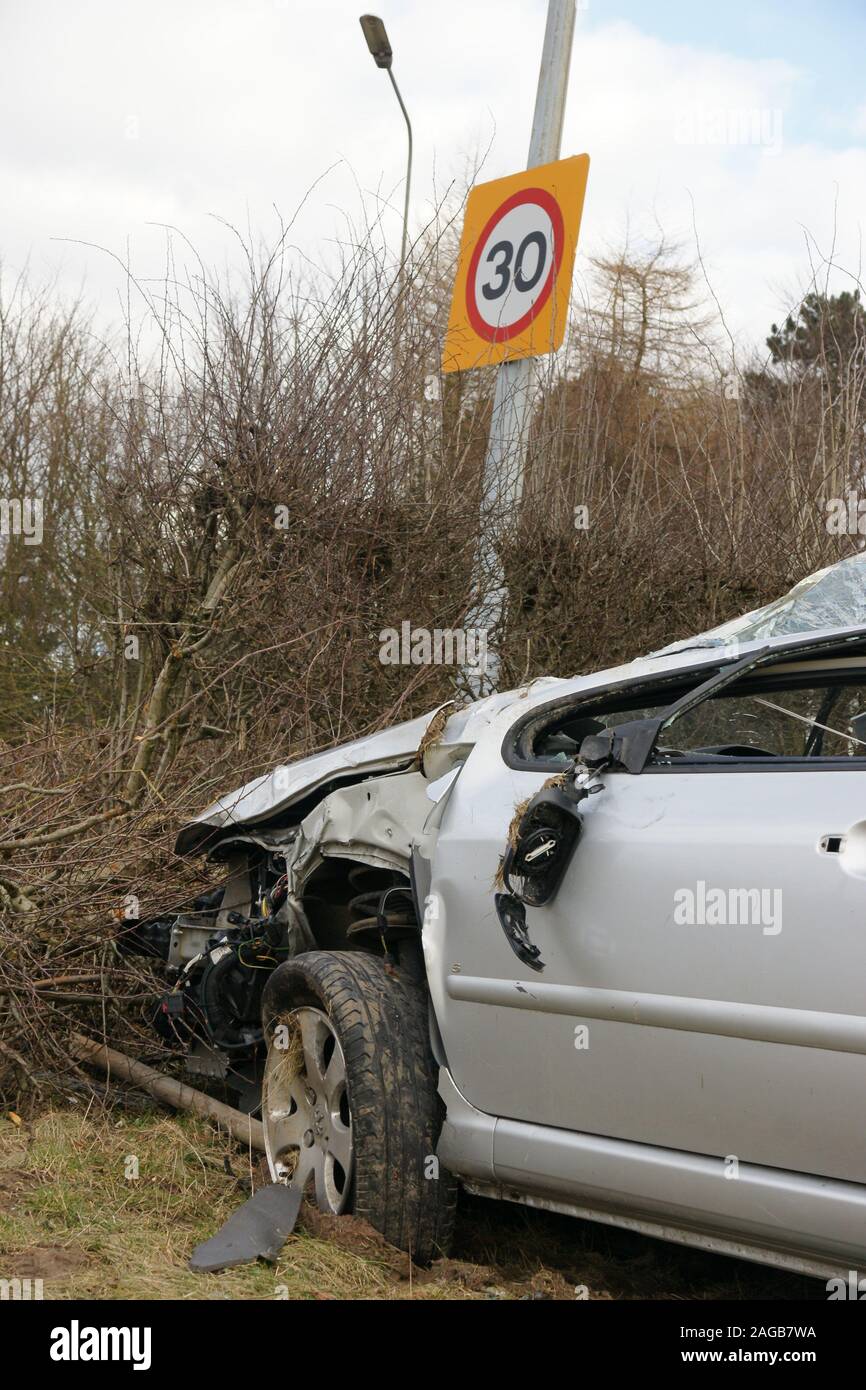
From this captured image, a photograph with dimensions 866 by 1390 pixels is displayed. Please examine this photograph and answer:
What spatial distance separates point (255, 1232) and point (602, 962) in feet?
4.35

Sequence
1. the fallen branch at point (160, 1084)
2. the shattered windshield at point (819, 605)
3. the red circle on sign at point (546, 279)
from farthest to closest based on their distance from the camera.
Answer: the red circle on sign at point (546, 279) → the shattered windshield at point (819, 605) → the fallen branch at point (160, 1084)

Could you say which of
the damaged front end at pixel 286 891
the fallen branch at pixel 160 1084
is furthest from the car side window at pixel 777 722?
the fallen branch at pixel 160 1084

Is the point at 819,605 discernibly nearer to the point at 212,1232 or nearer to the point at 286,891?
the point at 286,891

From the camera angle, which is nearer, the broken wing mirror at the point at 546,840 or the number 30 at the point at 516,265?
the broken wing mirror at the point at 546,840

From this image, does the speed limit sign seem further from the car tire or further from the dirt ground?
the dirt ground

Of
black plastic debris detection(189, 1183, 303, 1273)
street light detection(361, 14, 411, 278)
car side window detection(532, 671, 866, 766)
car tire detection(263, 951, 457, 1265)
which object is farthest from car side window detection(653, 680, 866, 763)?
street light detection(361, 14, 411, 278)

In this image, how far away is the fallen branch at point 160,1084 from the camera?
4316 mm

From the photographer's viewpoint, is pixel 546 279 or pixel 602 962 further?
pixel 546 279

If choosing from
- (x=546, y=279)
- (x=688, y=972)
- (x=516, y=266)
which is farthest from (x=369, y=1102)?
(x=516, y=266)

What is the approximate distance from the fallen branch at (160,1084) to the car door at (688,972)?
133 cm

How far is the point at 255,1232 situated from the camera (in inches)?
136

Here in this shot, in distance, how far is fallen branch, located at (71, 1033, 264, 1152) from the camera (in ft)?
14.2

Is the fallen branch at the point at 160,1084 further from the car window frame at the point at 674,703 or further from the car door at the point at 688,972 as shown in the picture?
the car window frame at the point at 674,703

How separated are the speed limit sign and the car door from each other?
5.18 metres
